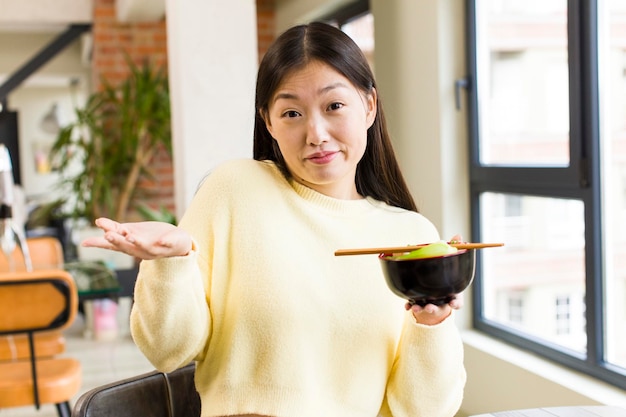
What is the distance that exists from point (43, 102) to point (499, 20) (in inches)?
483

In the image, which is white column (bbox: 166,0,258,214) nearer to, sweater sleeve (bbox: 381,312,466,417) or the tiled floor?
the tiled floor

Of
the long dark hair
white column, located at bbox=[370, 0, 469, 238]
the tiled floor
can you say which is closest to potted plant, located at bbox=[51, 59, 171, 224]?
the tiled floor

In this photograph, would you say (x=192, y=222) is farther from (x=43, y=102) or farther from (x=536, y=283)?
(x=43, y=102)

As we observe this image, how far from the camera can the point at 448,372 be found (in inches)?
54.7

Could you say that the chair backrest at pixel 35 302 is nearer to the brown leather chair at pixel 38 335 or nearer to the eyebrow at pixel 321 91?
the brown leather chair at pixel 38 335

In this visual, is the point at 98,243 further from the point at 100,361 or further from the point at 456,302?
the point at 100,361

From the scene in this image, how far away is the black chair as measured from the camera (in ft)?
4.44

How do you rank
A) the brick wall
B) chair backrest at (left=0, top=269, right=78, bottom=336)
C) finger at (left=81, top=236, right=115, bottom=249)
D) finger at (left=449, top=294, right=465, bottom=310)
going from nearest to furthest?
finger at (left=81, top=236, right=115, bottom=249), finger at (left=449, top=294, right=465, bottom=310), chair backrest at (left=0, top=269, right=78, bottom=336), the brick wall

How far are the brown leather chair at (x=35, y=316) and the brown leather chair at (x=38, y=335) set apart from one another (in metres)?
0.33

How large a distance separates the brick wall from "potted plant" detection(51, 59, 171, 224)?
0.11 m

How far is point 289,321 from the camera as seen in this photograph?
1.30 m

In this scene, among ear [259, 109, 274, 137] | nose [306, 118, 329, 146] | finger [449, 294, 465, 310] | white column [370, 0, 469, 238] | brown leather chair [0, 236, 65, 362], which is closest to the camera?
finger [449, 294, 465, 310]

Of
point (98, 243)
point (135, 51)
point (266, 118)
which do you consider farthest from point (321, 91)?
point (135, 51)

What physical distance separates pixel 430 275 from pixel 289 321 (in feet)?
0.99
